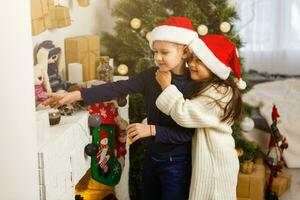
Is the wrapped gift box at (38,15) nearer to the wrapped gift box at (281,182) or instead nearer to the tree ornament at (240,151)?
the tree ornament at (240,151)

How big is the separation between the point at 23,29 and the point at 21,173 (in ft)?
1.13

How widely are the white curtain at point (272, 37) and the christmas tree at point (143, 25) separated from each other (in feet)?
7.05

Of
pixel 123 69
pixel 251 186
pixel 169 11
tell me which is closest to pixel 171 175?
pixel 123 69

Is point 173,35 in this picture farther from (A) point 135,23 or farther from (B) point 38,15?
(A) point 135,23

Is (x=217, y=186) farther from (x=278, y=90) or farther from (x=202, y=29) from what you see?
(x=278, y=90)

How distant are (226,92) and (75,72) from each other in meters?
0.70

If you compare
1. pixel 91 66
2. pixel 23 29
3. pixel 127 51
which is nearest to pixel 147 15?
pixel 127 51

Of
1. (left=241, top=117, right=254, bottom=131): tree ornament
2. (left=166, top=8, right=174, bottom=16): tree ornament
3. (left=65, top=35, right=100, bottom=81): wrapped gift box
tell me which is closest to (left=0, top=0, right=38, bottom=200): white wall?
(left=65, top=35, right=100, bottom=81): wrapped gift box

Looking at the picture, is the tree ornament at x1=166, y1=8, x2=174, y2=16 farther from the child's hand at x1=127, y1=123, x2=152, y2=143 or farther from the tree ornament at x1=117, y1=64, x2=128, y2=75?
the child's hand at x1=127, y1=123, x2=152, y2=143

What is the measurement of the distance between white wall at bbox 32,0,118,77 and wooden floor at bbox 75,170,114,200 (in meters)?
0.48

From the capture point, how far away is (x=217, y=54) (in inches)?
59.1

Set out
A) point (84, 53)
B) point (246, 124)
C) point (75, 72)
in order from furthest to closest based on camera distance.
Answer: point (246, 124), point (84, 53), point (75, 72)

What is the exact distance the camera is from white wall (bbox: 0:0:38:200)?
98 centimetres

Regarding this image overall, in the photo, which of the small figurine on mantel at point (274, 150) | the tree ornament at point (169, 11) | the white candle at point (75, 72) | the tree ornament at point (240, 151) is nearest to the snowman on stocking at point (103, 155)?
the white candle at point (75, 72)
